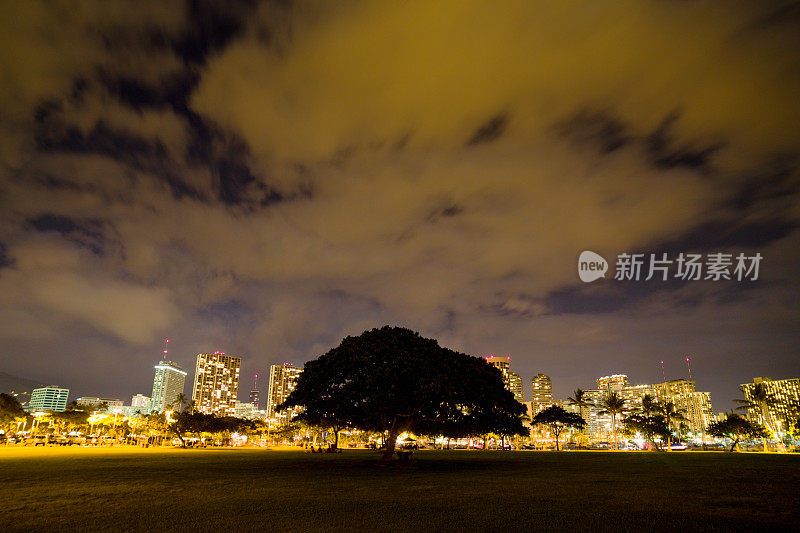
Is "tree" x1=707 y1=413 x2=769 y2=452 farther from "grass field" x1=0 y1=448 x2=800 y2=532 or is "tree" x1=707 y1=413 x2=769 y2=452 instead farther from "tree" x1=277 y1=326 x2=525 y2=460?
"grass field" x1=0 y1=448 x2=800 y2=532

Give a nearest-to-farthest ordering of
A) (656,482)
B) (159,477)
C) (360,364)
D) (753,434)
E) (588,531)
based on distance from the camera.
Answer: (588,531)
(656,482)
(159,477)
(360,364)
(753,434)

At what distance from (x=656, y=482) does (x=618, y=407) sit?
6744cm

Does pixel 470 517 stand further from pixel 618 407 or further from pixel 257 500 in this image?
pixel 618 407

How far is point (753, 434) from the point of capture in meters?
64.3

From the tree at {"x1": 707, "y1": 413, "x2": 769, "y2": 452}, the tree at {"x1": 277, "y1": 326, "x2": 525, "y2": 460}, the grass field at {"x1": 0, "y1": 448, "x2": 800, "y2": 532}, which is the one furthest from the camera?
the tree at {"x1": 707, "y1": 413, "x2": 769, "y2": 452}

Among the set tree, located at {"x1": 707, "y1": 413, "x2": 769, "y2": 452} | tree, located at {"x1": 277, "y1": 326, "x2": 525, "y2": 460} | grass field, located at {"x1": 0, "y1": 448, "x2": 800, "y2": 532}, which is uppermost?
tree, located at {"x1": 277, "y1": 326, "x2": 525, "y2": 460}

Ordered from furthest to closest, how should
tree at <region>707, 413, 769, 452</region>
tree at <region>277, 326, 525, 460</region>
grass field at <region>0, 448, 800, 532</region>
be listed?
tree at <region>707, 413, 769, 452</region>, tree at <region>277, 326, 525, 460</region>, grass field at <region>0, 448, 800, 532</region>

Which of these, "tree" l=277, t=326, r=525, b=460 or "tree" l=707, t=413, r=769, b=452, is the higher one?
"tree" l=277, t=326, r=525, b=460

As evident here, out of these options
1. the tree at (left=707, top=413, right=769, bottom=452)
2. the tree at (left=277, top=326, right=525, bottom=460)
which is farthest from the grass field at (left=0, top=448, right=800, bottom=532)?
the tree at (left=707, top=413, right=769, bottom=452)

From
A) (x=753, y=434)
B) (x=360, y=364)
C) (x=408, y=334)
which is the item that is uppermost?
(x=408, y=334)

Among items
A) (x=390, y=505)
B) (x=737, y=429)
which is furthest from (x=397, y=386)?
(x=737, y=429)

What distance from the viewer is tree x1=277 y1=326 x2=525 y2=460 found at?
87.2 ft

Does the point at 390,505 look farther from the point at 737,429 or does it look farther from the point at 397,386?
the point at 737,429

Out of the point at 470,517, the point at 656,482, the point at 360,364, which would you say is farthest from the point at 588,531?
the point at 360,364
